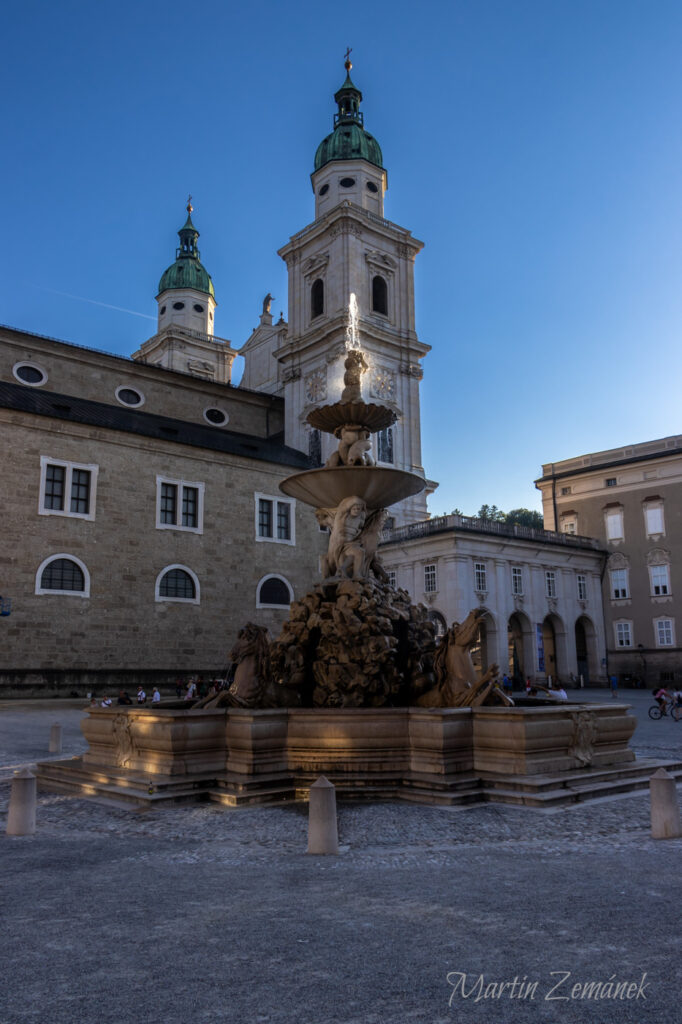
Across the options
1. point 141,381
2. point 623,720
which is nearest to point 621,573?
point 141,381

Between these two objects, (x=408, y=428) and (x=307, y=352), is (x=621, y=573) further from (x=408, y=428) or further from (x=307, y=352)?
(x=307, y=352)

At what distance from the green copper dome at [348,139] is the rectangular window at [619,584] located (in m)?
31.7

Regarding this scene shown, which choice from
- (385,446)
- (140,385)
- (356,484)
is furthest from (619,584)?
(356,484)

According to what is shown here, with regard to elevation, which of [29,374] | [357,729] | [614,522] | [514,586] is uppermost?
[29,374]

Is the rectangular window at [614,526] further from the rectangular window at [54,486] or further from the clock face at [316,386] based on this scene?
the rectangular window at [54,486]

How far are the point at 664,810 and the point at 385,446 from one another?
41360mm

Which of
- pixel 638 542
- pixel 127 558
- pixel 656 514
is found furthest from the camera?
pixel 638 542

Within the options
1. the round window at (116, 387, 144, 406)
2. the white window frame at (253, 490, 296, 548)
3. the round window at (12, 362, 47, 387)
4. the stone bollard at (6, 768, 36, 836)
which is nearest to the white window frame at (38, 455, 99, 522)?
the white window frame at (253, 490, 296, 548)

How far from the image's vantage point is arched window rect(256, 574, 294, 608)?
37.7 m

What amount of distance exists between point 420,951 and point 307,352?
4762cm

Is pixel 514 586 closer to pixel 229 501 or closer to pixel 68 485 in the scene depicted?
pixel 229 501

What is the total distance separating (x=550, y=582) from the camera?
48.3 m

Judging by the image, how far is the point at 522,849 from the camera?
6793 mm

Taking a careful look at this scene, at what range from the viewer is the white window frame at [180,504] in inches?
1385
